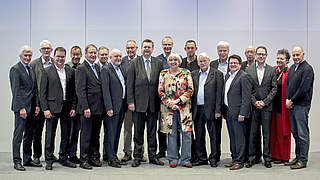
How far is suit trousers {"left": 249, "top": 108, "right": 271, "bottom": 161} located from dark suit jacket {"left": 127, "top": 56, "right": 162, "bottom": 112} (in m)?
1.27

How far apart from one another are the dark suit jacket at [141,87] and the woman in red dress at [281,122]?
64.8 inches

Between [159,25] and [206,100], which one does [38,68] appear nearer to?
[206,100]

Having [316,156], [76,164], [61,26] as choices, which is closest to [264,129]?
[316,156]

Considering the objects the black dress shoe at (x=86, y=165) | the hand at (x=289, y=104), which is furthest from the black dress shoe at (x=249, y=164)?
the black dress shoe at (x=86, y=165)

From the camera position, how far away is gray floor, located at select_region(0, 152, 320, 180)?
4.07m

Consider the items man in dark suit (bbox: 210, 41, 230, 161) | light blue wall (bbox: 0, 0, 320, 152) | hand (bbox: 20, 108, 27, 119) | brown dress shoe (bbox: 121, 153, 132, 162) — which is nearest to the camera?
hand (bbox: 20, 108, 27, 119)

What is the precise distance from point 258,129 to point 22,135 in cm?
299

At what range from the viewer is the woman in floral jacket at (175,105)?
4418 millimetres

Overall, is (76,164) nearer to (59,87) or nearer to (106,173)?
(106,173)

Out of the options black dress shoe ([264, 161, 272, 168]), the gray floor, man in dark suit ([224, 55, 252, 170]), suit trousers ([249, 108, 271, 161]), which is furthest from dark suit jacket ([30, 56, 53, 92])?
black dress shoe ([264, 161, 272, 168])

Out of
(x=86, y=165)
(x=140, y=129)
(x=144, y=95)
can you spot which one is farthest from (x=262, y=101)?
(x=86, y=165)

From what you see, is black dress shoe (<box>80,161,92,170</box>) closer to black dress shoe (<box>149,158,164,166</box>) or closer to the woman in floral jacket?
black dress shoe (<box>149,158,164,166</box>)

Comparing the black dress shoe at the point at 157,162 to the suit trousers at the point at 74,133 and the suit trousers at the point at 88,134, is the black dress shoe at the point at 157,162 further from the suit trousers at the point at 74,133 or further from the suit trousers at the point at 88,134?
the suit trousers at the point at 74,133

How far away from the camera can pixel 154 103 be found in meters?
4.56
